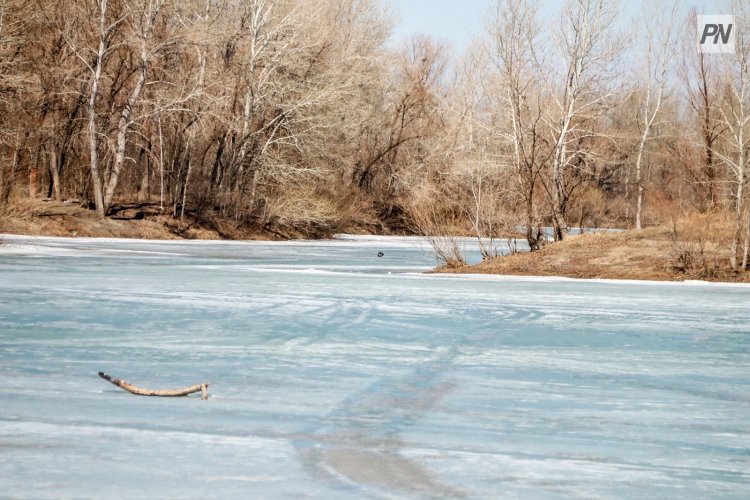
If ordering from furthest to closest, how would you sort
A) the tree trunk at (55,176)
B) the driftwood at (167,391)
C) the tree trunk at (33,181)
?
the tree trunk at (33,181), the tree trunk at (55,176), the driftwood at (167,391)

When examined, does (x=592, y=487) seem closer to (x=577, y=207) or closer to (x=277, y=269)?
(x=277, y=269)

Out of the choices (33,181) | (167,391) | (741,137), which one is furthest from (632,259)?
(33,181)

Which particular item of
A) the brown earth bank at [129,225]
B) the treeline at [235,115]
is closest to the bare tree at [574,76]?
the treeline at [235,115]

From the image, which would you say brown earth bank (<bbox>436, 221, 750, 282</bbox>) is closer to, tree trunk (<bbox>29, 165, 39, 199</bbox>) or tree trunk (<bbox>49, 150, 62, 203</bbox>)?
tree trunk (<bbox>49, 150, 62, 203</bbox>)

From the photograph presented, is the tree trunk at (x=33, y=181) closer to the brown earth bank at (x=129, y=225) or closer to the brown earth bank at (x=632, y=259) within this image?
Answer: the brown earth bank at (x=129, y=225)

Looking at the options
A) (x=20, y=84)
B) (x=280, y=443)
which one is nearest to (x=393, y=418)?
(x=280, y=443)

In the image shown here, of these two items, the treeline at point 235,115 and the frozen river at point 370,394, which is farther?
the treeline at point 235,115

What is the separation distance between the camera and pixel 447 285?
17844 mm

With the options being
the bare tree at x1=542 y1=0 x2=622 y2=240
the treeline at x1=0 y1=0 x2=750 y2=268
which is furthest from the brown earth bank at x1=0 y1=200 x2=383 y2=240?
the bare tree at x1=542 y1=0 x2=622 y2=240

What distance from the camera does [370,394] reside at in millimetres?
7465

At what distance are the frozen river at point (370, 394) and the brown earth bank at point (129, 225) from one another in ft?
56.5

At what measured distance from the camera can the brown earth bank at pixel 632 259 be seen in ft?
65.6

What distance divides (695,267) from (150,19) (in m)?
23.5

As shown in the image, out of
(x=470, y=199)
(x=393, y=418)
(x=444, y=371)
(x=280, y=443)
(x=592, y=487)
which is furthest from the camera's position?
(x=470, y=199)
